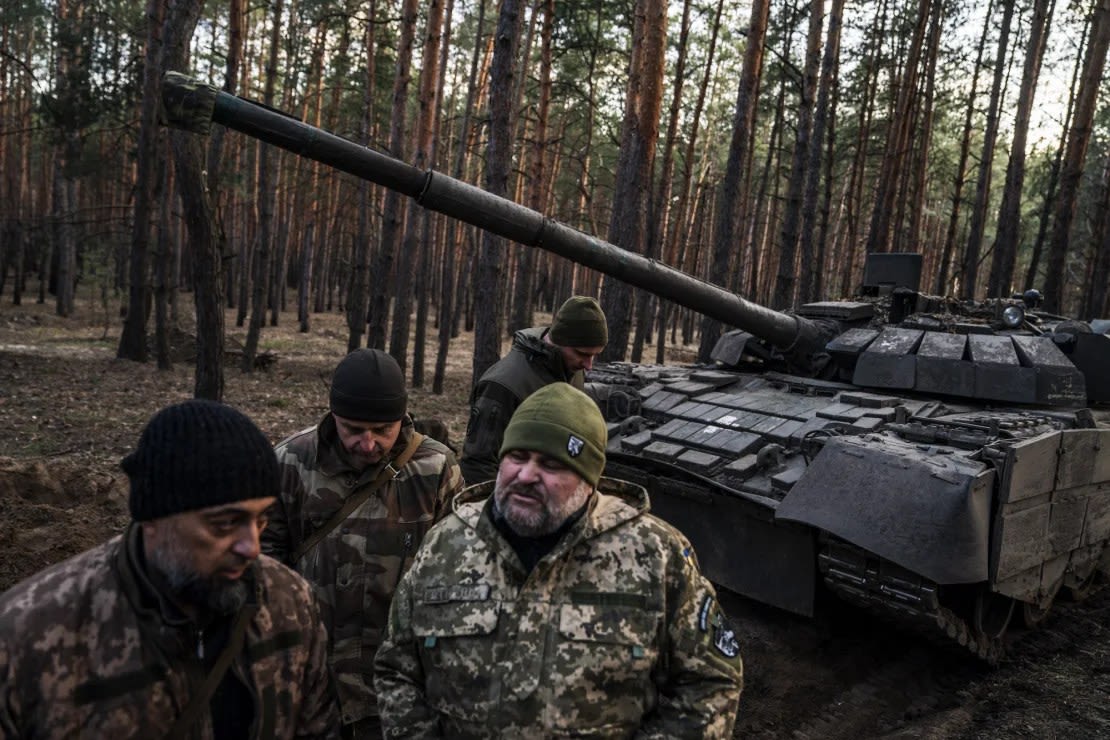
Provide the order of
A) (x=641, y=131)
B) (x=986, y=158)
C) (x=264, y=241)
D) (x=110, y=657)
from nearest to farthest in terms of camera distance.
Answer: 1. (x=110, y=657)
2. (x=641, y=131)
3. (x=264, y=241)
4. (x=986, y=158)

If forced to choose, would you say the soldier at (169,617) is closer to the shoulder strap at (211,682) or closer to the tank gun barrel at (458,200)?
the shoulder strap at (211,682)

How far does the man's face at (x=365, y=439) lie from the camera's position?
2629 mm

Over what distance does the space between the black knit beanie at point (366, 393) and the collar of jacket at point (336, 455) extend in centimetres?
10

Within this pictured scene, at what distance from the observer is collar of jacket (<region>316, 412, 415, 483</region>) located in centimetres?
267

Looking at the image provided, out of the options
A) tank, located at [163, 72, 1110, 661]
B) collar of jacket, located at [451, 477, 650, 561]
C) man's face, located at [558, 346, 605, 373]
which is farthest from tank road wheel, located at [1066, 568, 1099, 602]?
collar of jacket, located at [451, 477, 650, 561]

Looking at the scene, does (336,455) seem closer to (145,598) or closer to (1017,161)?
(145,598)

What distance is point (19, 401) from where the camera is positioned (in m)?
9.90

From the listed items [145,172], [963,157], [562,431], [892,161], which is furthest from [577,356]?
[963,157]

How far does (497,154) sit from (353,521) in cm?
664

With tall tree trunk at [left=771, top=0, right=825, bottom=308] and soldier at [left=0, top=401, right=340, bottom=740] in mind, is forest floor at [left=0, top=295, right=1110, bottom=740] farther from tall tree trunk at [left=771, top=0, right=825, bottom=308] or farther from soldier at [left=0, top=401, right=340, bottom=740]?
tall tree trunk at [left=771, top=0, right=825, bottom=308]

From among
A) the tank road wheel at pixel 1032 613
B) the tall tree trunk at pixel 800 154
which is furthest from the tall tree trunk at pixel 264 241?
the tank road wheel at pixel 1032 613

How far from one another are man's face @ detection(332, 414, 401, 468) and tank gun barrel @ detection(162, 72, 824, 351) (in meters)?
2.03

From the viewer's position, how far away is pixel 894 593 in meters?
4.53

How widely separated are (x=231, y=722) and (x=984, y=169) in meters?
20.8
